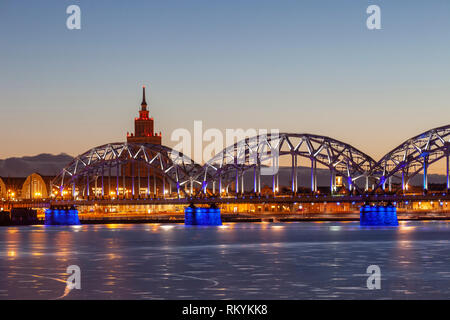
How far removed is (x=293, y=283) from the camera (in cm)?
3588

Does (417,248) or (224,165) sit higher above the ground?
(224,165)

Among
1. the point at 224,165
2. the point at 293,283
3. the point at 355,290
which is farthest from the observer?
Answer: the point at 224,165

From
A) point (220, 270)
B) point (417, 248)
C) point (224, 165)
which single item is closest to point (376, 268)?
point (220, 270)

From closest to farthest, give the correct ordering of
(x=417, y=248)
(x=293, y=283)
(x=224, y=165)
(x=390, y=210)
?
(x=293, y=283) < (x=417, y=248) < (x=390, y=210) < (x=224, y=165)

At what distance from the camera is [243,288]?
3359 cm

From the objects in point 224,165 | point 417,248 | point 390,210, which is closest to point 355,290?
point 417,248

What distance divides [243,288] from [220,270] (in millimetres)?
9658

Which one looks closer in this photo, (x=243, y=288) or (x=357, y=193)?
(x=243, y=288)
